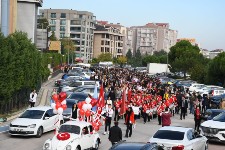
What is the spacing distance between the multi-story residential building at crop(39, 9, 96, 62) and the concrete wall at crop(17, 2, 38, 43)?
95.4 meters

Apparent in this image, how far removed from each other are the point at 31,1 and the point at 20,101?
A: 33.9 meters

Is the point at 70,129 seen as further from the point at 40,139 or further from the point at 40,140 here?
the point at 40,139

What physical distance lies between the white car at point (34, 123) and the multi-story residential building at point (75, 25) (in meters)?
139

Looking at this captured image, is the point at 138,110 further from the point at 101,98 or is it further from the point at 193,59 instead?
the point at 193,59

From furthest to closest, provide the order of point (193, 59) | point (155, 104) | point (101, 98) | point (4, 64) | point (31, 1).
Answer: point (193, 59) → point (31, 1) → point (155, 104) → point (4, 64) → point (101, 98)

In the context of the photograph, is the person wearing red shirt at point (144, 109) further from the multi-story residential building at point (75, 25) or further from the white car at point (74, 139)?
the multi-story residential building at point (75, 25)

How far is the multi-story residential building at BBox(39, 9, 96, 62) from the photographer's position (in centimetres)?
16350

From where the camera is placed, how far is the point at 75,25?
164 metres

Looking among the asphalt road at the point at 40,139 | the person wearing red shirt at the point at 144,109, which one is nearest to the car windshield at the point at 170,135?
the asphalt road at the point at 40,139

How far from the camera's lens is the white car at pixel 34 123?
73.8 feet

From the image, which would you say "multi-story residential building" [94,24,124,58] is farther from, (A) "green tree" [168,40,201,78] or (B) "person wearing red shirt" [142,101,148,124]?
(B) "person wearing red shirt" [142,101,148,124]

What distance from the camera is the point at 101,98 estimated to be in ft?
78.7

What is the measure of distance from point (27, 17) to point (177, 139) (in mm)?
52599

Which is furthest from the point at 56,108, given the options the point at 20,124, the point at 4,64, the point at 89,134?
the point at 4,64
